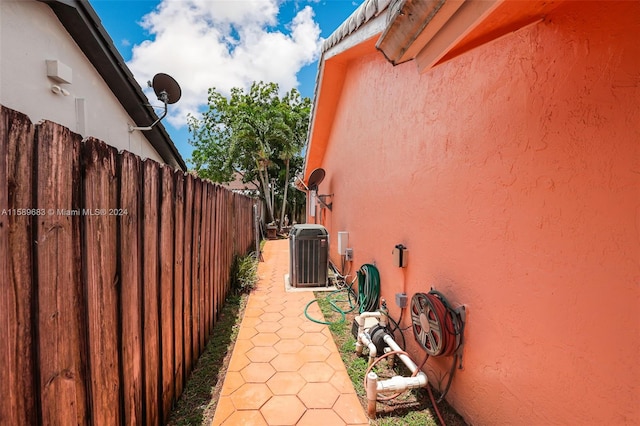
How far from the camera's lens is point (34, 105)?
3537 millimetres

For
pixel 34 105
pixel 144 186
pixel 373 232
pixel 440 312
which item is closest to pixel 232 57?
pixel 34 105

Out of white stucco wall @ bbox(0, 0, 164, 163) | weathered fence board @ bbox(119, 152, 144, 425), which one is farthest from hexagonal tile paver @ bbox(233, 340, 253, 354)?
white stucco wall @ bbox(0, 0, 164, 163)

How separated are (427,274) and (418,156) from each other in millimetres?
1307

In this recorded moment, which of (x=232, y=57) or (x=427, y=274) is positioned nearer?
(x=427, y=274)

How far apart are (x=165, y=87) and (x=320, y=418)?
6.54 metres

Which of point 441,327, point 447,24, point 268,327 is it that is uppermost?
point 447,24

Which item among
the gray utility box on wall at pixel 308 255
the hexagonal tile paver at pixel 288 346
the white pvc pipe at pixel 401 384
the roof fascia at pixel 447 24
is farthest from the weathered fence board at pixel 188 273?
the gray utility box on wall at pixel 308 255

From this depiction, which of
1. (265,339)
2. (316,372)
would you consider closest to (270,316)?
(265,339)

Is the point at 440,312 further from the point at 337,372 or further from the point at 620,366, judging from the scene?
the point at 337,372

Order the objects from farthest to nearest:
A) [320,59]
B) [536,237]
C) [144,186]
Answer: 1. [320,59]
2. [144,186]
3. [536,237]

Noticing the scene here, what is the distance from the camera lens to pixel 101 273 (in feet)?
4.96

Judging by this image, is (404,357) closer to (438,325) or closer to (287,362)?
(438,325)

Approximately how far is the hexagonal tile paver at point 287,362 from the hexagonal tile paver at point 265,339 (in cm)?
36

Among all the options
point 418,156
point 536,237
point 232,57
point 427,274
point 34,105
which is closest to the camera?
point 536,237
